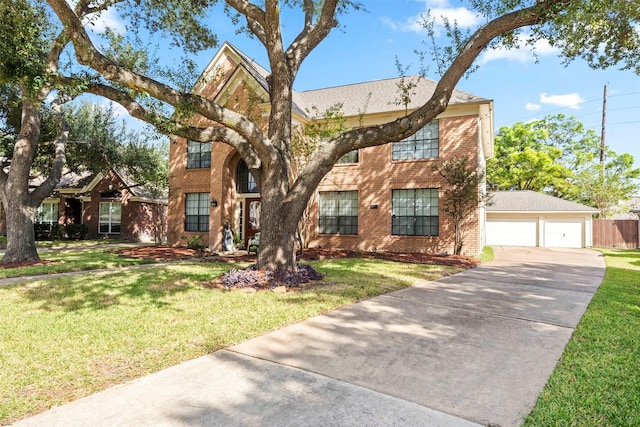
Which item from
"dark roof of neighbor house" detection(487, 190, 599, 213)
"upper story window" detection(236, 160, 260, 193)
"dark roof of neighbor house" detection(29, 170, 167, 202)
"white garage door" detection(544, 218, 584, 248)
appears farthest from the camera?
"white garage door" detection(544, 218, 584, 248)

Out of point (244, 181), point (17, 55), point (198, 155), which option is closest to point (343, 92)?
point (244, 181)

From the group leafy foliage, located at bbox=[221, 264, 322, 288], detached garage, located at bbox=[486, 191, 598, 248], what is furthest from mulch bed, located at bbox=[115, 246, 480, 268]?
detached garage, located at bbox=[486, 191, 598, 248]

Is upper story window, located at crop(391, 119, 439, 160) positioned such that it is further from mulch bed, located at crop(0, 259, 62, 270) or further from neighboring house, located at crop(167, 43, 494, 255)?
mulch bed, located at crop(0, 259, 62, 270)

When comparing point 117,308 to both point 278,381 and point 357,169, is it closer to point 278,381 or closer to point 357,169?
point 278,381

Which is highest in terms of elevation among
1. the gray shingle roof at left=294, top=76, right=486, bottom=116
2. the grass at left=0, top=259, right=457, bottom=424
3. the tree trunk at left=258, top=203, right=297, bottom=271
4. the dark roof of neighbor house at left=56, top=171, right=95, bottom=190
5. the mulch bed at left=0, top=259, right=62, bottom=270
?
the gray shingle roof at left=294, top=76, right=486, bottom=116

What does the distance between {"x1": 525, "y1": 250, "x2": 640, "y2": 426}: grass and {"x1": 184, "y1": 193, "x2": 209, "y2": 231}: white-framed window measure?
51.6 feet

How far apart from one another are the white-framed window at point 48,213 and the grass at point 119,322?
20.8 m

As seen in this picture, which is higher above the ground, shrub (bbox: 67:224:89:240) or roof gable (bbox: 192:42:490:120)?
roof gable (bbox: 192:42:490:120)

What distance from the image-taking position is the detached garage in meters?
24.2

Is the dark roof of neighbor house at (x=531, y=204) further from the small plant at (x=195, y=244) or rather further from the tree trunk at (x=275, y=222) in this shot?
the tree trunk at (x=275, y=222)

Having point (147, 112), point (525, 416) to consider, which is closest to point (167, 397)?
point (525, 416)

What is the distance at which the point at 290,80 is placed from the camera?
8.87m

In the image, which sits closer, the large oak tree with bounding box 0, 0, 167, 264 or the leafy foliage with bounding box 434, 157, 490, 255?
the large oak tree with bounding box 0, 0, 167, 264

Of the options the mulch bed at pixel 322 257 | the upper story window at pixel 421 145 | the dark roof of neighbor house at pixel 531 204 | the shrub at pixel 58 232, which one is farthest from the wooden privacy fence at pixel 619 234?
the shrub at pixel 58 232
